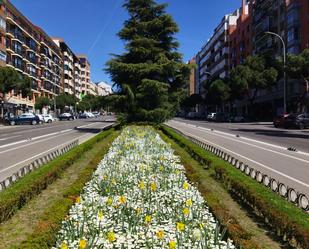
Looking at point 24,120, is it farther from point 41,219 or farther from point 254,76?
point 41,219

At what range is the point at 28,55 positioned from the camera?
3479 inches

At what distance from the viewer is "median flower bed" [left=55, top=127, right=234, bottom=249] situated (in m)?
4.78

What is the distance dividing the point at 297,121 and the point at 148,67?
15631 millimetres

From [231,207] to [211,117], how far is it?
7280 centimetres

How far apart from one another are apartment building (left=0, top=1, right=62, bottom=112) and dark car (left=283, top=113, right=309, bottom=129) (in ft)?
113

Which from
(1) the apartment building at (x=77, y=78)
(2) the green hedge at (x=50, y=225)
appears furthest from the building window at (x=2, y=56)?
(1) the apartment building at (x=77, y=78)

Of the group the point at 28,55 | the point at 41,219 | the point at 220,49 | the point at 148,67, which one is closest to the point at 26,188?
the point at 41,219

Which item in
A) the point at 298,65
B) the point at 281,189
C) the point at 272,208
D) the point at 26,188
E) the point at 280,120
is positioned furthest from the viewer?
the point at 298,65

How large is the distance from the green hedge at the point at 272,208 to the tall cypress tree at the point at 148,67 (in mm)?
24908

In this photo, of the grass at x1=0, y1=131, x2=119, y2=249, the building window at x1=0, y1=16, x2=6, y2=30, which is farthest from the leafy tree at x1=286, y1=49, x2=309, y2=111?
the building window at x1=0, y1=16, x2=6, y2=30

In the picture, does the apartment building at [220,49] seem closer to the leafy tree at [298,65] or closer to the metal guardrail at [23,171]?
the leafy tree at [298,65]

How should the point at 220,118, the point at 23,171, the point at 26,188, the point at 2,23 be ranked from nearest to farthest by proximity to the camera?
the point at 26,188, the point at 23,171, the point at 2,23, the point at 220,118

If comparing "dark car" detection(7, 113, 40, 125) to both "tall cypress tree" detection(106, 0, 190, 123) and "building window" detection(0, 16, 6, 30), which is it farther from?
"tall cypress tree" detection(106, 0, 190, 123)

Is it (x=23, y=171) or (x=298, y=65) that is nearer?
(x=23, y=171)
